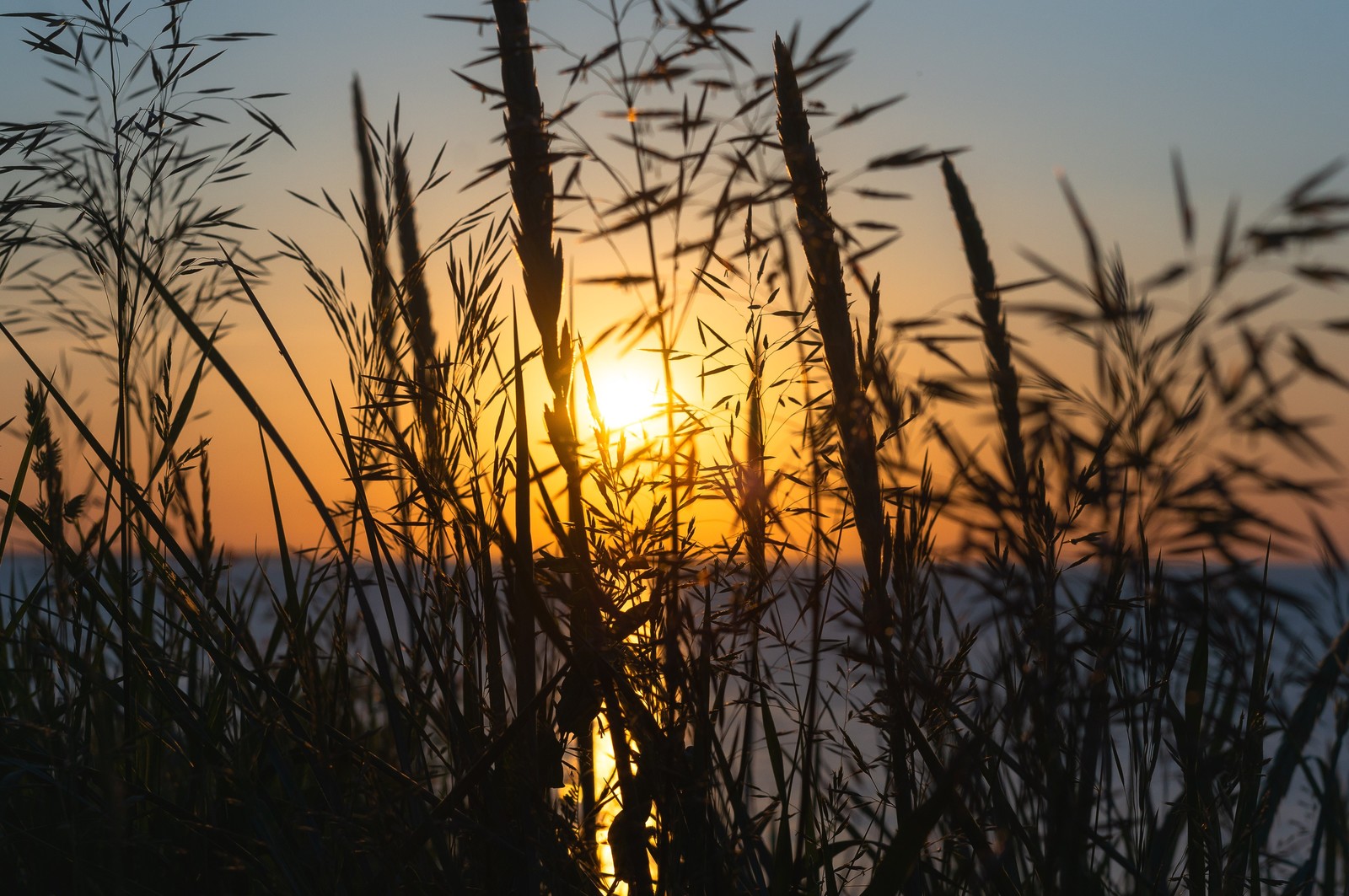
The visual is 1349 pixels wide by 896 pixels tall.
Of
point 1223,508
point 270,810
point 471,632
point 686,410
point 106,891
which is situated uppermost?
point 686,410

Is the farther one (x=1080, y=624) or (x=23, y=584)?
(x=23, y=584)

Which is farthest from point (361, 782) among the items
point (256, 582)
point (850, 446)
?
point (256, 582)

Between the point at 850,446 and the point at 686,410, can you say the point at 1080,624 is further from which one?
the point at 686,410

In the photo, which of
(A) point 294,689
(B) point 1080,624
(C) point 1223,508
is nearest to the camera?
(C) point 1223,508

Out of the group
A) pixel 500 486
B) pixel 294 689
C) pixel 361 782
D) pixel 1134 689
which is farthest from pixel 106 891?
pixel 1134 689

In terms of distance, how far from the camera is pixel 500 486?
1306 mm

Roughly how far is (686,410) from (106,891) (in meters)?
0.92

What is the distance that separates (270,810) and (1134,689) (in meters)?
1.06

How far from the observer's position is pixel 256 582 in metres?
2.21

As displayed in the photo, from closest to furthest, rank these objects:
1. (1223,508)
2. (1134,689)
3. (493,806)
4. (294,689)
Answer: (1223,508)
(493,806)
(1134,689)
(294,689)

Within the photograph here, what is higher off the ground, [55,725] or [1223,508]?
[1223,508]

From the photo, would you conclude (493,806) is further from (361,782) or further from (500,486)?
(500,486)

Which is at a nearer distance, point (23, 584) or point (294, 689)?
point (294, 689)

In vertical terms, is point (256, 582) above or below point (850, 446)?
below
